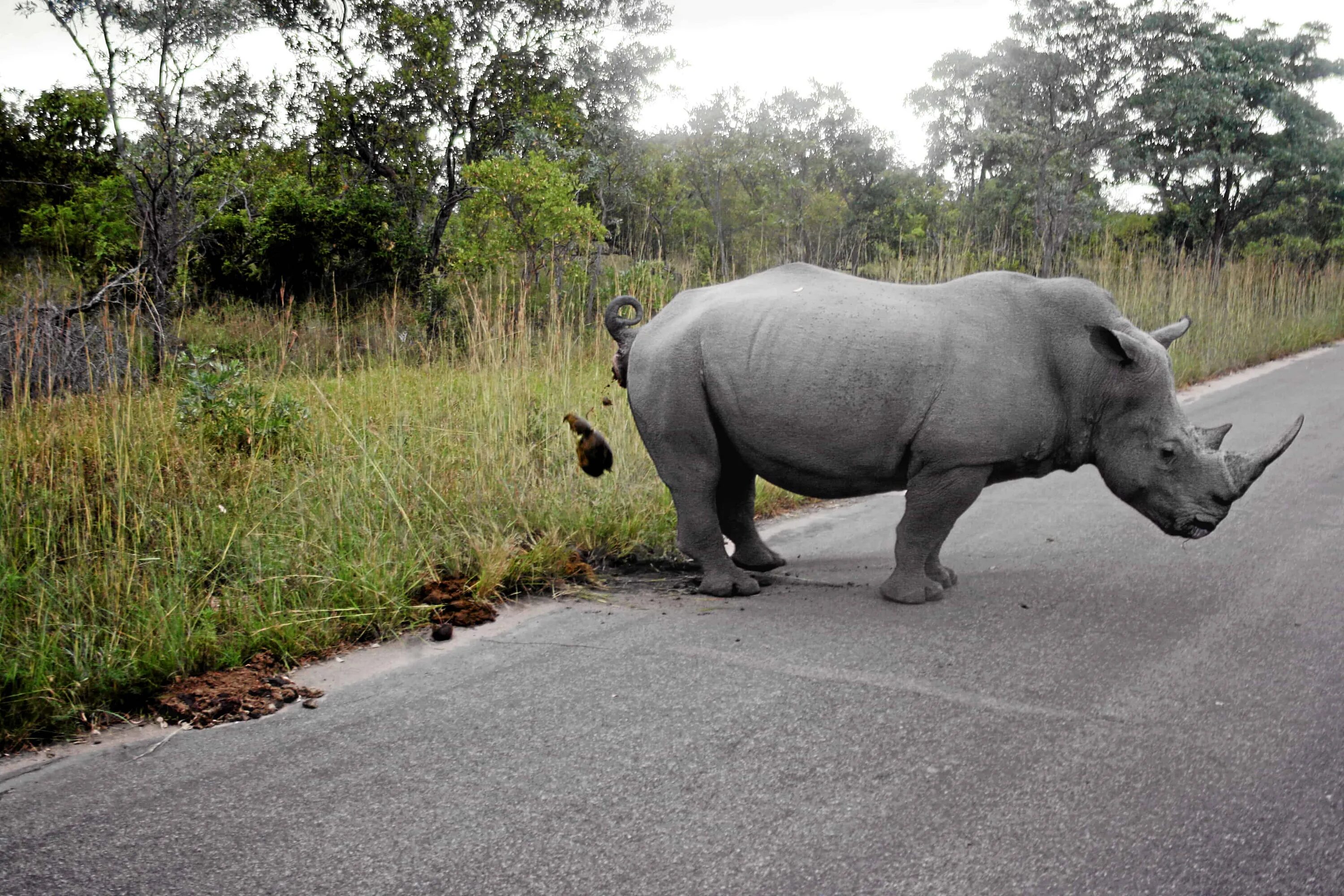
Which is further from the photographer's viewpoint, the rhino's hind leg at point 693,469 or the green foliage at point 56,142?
the green foliage at point 56,142

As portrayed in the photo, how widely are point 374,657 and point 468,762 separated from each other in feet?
2.99

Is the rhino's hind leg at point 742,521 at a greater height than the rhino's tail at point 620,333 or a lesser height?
lesser

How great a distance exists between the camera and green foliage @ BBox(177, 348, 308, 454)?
5.15m

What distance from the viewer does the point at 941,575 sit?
3.94m

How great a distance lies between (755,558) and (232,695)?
2193 mm

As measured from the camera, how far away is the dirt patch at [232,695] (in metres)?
2.77

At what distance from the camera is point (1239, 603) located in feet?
12.1

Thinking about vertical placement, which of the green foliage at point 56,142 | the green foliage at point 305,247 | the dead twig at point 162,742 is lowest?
the dead twig at point 162,742

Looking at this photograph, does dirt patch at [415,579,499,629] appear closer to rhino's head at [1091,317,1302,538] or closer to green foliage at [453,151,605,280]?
rhino's head at [1091,317,1302,538]

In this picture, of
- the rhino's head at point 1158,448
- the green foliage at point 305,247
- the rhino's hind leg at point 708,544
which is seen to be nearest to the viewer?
the rhino's head at point 1158,448

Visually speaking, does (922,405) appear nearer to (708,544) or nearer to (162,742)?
(708,544)

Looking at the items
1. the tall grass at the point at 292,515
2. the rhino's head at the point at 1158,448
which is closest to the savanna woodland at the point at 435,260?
the tall grass at the point at 292,515

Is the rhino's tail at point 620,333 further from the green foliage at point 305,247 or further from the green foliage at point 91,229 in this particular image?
the green foliage at point 305,247

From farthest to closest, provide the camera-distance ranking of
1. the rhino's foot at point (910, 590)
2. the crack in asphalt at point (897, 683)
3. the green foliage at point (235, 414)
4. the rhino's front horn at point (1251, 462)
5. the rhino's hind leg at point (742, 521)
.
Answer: the green foliage at point (235, 414) → the rhino's hind leg at point (742, 521) → the rhino's foot at point (910, 590) → the rhino's front horn at point (1251, 462) → the crack in asphalt at point (897, 683)
